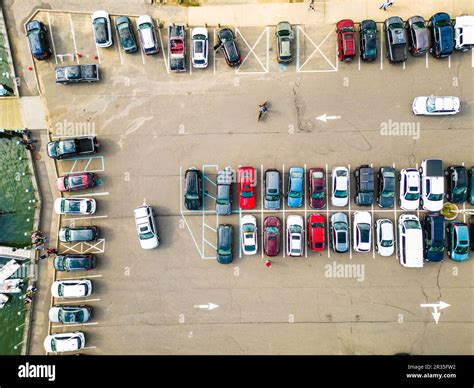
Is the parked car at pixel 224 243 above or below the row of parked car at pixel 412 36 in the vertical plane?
below

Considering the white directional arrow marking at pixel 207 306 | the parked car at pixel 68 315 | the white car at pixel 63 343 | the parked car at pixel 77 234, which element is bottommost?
the white car at pixel 63 343

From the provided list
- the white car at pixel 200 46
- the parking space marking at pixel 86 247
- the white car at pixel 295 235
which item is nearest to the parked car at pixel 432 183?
the white car at pixel 295 235

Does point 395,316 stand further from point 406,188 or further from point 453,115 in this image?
point 453,115

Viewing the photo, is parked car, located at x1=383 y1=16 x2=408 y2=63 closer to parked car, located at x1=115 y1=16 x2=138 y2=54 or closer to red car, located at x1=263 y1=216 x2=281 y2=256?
red car, located at x1=263 y1=216 x2=281 y2=256

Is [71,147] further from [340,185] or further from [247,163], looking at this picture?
[340,185]

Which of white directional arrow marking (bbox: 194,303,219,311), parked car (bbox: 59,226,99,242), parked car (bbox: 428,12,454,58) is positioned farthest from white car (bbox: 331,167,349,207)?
parked car (bbox: 59,226,99,242)

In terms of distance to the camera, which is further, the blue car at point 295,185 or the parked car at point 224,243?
the parked car at point 224,243

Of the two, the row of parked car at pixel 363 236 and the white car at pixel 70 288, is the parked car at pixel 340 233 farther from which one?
the white car at pixel 70 288
